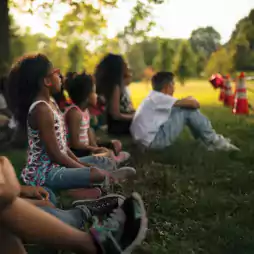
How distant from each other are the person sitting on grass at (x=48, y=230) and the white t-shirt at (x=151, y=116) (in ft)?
11.2

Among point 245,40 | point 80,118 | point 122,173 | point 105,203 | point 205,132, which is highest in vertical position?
point 245,40

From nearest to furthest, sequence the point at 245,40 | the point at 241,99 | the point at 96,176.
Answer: the point at 96,176
the point at 241,99
the point at 245,40

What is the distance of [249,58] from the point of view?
20594mm

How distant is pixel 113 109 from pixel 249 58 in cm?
1561

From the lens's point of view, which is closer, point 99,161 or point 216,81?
point 99,161

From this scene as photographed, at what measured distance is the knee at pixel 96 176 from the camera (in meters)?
3.52

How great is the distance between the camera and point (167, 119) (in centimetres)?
575

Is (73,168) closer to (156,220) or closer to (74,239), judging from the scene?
(156,220)

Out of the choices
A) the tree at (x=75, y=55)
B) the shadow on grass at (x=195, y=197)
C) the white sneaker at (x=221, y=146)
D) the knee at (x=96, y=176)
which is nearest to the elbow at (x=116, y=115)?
the shadow on grass at (x=195, y=197)

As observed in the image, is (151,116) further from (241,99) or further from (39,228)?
(241,99)

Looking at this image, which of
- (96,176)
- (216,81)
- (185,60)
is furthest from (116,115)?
(185,60)

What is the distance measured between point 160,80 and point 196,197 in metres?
2.31

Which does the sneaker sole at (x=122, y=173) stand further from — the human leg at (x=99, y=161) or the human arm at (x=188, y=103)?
the human arm at (x=188, y=103)

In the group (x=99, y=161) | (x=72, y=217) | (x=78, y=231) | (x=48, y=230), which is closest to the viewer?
(x=48, y=230)
